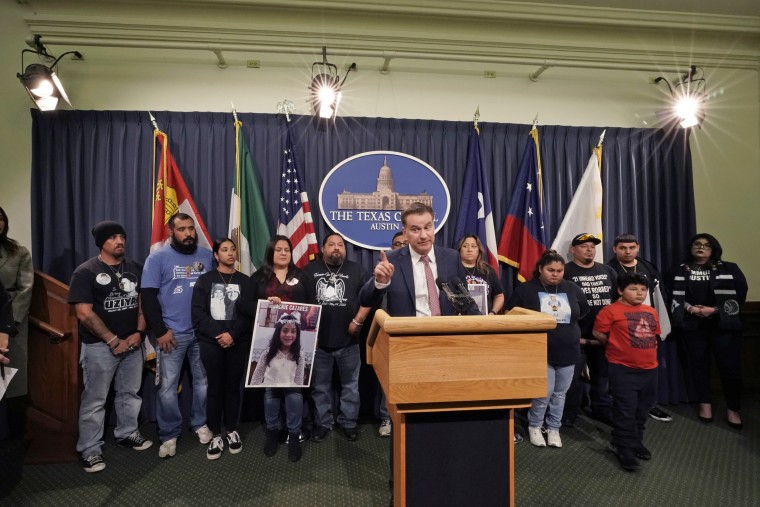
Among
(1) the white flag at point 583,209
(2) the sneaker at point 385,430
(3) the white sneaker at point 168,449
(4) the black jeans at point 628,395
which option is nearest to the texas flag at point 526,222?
(1) the white flag at point 583,209

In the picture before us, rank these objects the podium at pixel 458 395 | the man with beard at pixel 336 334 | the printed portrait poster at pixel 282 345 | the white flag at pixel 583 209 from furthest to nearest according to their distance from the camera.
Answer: the white flag at pixel 583 209, the man with beard at pixel 336 334, the printed portrait poster at pixel 282 345, the podium at pixel 458 395

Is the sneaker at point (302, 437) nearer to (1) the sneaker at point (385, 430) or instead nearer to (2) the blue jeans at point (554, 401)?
(1) the sneaker at point (385, 430)

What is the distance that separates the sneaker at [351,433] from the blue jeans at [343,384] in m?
0.02

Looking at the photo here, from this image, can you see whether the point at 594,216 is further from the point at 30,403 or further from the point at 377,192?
the point at 30,403

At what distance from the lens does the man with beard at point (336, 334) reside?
300cm

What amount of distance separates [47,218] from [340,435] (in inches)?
118

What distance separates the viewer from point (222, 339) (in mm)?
2787

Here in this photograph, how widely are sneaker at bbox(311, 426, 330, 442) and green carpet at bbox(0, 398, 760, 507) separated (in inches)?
1.8

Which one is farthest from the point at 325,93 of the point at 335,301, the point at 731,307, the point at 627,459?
the point at 731,307

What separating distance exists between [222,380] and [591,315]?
2930mm

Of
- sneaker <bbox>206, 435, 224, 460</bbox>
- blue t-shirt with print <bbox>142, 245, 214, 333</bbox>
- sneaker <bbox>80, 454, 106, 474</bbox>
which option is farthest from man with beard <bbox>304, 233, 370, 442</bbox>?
sneaker <bbox>80, 454, 106, 474</bbox>

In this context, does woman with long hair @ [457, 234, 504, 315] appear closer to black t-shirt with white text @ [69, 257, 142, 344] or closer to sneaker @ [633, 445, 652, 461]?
sneaker @ [633, 445, 652, 461]

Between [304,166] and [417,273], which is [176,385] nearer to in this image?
[304,166]

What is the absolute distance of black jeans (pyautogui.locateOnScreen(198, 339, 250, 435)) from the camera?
2.82m
